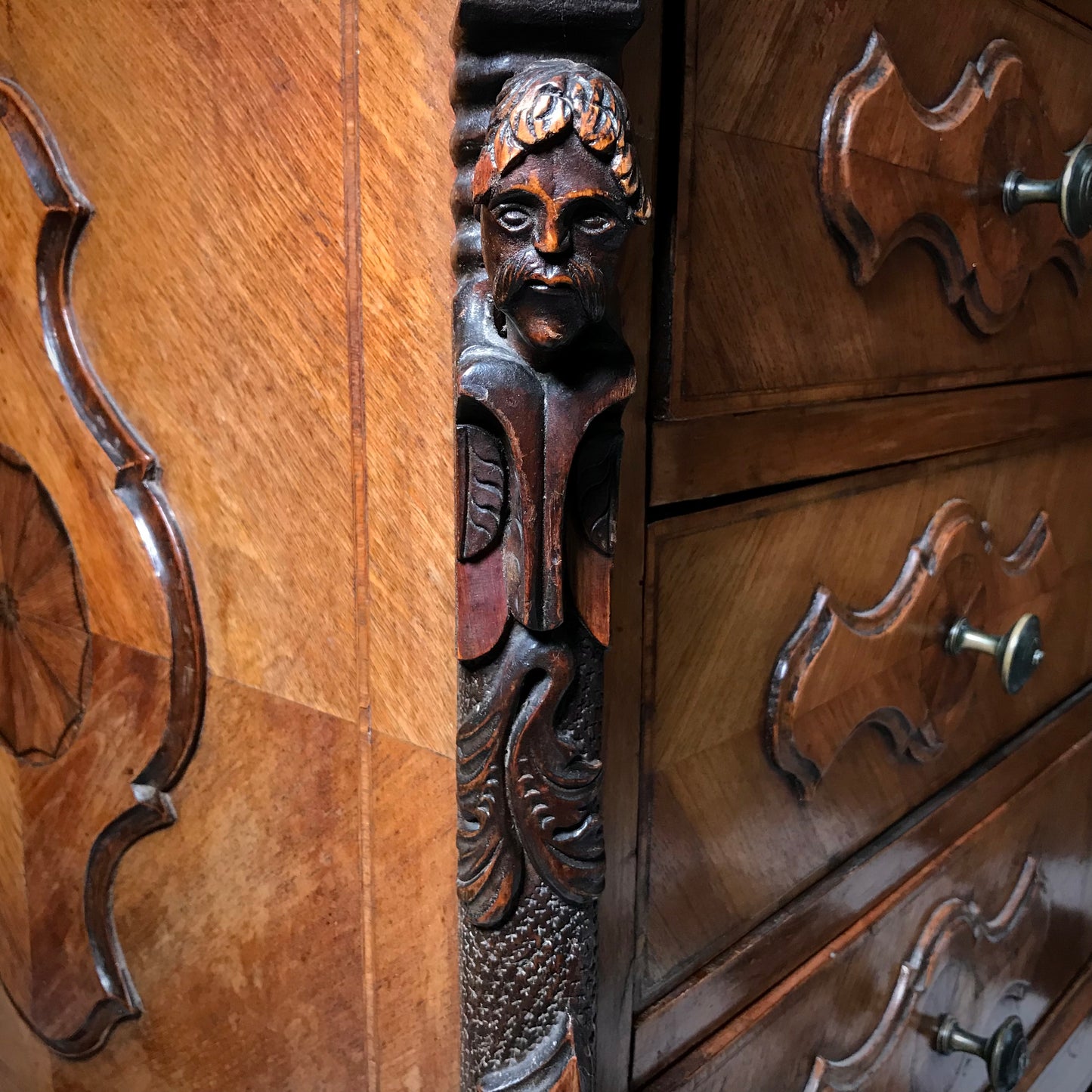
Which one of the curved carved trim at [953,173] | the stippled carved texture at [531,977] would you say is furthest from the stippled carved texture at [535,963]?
the curved carved trim at [953,173]

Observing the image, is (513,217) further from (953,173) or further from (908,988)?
(908,988)

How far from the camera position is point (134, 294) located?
Result: 0.43 metres

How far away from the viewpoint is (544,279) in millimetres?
287

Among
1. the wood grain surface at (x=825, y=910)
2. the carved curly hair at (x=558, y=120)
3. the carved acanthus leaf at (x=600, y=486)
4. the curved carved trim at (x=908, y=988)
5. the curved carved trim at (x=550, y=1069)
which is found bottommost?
the curved carved trim at (x=908, y=988)

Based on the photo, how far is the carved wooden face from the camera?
0.92 feet

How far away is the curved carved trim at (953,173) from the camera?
43 centimetres

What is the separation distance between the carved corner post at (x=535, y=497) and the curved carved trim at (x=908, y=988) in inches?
9.2

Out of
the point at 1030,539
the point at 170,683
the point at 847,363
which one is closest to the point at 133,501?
the point at 170,683

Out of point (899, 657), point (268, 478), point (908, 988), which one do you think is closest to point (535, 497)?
point (268, 478)

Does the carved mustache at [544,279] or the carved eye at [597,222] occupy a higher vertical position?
the carved eye at [597,222]

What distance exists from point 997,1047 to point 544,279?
1.87 ft

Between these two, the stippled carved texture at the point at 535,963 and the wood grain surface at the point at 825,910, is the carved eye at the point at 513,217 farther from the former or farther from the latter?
the wood grain surface at the point at 825,910

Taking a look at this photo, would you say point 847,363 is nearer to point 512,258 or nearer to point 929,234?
point 929,234

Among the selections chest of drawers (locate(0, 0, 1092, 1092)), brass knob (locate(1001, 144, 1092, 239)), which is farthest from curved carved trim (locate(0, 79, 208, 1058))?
brass knob (locate(1001, 144, 1092, 239))
